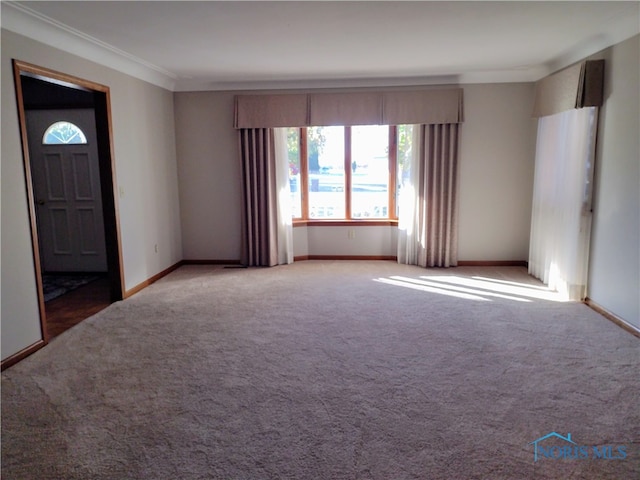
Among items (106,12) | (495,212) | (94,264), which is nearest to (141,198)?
(94,264)

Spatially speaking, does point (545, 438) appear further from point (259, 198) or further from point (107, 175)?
point (259, 198)

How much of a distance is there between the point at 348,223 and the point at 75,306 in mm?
3381

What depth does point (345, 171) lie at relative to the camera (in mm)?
5957

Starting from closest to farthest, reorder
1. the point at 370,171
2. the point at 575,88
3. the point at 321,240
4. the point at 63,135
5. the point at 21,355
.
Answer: the point at 21,355, the point at 575,88, the point at 63,135, the point at 370,171, the point at 321,240

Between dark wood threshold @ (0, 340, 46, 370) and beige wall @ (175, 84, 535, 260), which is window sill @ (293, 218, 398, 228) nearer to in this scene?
beige wall @ (175, 84, 535, 260)

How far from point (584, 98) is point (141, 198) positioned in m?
4.46

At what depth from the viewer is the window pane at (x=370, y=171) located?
19.2 ft

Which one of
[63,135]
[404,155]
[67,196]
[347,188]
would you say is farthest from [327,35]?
[67,196]

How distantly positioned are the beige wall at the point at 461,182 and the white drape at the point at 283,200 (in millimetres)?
242

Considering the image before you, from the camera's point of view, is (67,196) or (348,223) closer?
(67,196)

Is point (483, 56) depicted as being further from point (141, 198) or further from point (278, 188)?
point (141, 198)

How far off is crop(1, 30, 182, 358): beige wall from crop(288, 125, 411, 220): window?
1647mm

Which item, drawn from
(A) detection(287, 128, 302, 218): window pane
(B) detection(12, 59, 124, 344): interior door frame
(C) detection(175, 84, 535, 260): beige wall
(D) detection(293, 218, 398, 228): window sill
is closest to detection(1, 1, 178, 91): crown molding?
(B) detection(12, 59, 124, 344): interior door frame

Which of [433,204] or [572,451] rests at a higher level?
[433,204]
